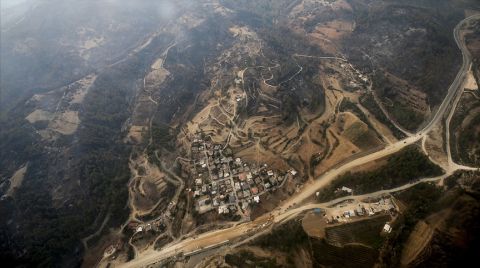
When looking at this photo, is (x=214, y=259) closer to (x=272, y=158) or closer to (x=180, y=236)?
(x=180, y=236)

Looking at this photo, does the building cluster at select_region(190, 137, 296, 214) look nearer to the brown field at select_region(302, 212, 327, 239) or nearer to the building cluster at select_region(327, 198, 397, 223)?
the brown field at select_region(302, 212, 327, 239)

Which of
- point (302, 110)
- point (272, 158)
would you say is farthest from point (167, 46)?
point (272, 158)

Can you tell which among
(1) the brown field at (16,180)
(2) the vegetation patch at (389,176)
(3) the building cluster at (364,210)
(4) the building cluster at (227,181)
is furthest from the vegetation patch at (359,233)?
(1) the brown field at (16,180)

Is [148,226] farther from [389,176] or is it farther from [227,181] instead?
[389,176]

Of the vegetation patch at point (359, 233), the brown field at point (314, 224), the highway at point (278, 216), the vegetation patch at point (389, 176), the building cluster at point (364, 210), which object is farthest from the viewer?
the vegetation patch at point (389, 176)

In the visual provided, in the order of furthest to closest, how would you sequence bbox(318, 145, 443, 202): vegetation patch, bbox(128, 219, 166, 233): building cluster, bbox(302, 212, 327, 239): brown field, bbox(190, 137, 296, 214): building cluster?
bbox(190, 137, 296, 214): building cluster → bbox(128, 219, 166, 233): building cluster → bbox(318, 145, 443, 202): vegetation patch → bbox(302, 212, 327, 239): brown field

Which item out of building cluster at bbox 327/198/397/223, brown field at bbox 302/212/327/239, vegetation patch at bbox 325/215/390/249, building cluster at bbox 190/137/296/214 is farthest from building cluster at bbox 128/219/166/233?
building cluster at bbox 327/198/397/223

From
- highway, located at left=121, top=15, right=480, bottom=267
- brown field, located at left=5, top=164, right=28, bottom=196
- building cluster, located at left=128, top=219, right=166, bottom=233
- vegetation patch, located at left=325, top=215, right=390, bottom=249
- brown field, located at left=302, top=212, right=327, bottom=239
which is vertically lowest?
building cluster, located at left=128, top=219, right=166, bottom=233

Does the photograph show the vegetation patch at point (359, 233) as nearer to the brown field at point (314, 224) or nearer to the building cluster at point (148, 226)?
the brown field at point (314, 224)
